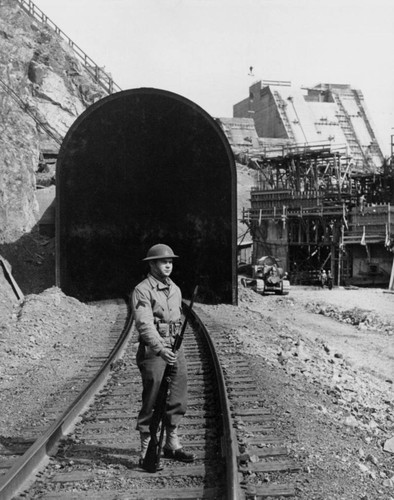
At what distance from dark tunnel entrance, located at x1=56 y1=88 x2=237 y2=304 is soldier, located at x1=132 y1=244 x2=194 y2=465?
1299cm

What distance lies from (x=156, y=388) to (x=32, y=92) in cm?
3950

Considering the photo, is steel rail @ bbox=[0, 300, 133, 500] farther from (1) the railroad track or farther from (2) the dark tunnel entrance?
(2) the dark tunnel entrance

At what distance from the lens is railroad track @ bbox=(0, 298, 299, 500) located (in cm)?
456

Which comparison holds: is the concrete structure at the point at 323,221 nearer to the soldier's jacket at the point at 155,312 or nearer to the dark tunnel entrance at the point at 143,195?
the dark tunnel entrance at the point at 143,195

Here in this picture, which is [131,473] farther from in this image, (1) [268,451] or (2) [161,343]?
(1) [268,451]

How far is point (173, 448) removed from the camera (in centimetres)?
520

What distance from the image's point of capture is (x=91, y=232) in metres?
18.7

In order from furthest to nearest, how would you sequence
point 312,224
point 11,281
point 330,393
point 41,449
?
point 312,224
point 11,281
point 330,393
point 41,449

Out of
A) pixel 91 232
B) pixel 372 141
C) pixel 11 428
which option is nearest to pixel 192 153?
pixel 91 232

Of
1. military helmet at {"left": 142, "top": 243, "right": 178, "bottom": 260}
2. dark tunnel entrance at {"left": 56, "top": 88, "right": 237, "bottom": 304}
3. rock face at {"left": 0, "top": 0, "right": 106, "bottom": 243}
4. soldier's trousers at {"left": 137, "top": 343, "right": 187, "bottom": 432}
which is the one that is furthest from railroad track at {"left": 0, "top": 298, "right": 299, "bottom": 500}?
rock face at {"left": 0, "top": 0, "right": 106, "bottom": 243}

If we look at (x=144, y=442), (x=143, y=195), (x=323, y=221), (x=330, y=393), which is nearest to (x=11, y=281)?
(x=143, y=195)

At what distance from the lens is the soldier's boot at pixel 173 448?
16.9ft

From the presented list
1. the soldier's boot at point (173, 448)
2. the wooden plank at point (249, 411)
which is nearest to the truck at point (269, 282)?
the wooden plank at point (249, 411)

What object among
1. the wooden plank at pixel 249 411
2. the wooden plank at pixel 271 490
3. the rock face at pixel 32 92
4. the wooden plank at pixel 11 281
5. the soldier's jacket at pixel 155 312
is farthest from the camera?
the rock face at pixel 32 92
